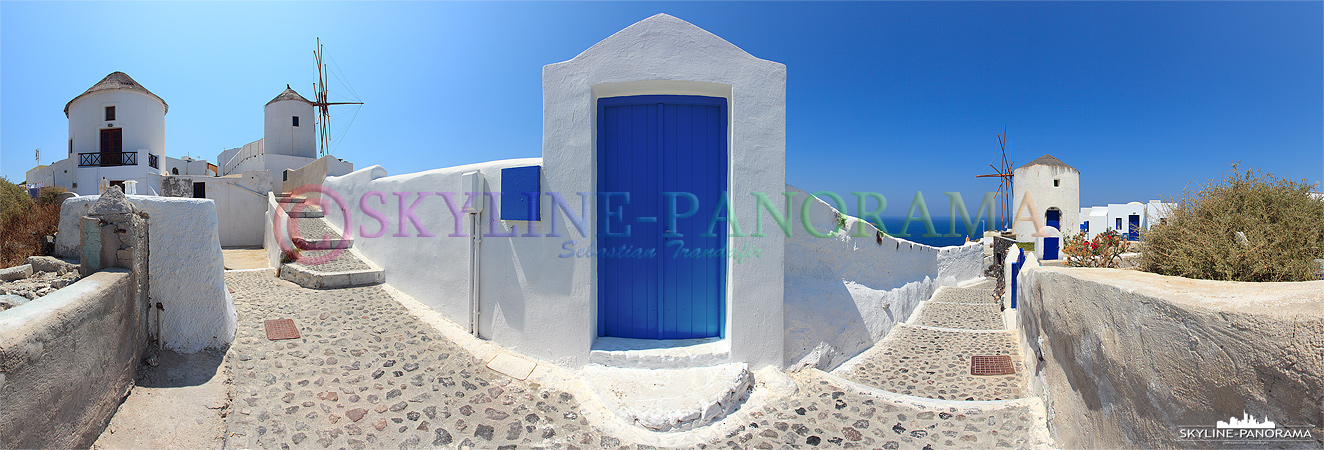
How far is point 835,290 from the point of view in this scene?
5.09m

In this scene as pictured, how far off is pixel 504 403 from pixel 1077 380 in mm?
4098

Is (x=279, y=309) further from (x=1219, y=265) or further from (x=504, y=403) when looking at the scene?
(x=1219, y=265)

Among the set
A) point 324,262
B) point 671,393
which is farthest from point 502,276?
point 324,262

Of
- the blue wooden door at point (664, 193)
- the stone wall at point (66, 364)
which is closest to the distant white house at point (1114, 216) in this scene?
the blue wooden door at point (664, 193)

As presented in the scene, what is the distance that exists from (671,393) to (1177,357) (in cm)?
295

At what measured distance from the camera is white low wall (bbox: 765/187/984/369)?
465 centimetres

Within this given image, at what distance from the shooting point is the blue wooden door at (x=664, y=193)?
14.5 ft

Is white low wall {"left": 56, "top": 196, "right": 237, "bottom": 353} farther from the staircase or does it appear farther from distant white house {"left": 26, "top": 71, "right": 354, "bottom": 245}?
distant white house {"left": 26, "top": 71, "right": 354, "bottom": 245}

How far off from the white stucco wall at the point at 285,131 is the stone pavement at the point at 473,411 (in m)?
23.5

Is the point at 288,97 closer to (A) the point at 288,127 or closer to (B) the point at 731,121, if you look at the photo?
(A) the point at 288,127

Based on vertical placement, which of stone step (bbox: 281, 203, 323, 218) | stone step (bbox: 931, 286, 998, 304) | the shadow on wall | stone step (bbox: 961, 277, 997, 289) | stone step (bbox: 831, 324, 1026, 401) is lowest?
stone step (bbox: 961, 277, 997, 289)

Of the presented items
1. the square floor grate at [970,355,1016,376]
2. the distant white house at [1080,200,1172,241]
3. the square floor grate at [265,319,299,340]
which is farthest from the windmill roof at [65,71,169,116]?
the distant white house at [1080,200,1172,241]

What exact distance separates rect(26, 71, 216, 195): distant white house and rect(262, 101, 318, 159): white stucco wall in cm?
422

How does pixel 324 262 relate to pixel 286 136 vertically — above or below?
below
